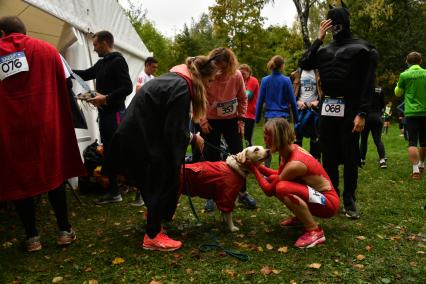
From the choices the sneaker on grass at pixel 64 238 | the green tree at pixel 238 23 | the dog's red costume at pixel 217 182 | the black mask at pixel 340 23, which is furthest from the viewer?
the green tree at pixel 238 23

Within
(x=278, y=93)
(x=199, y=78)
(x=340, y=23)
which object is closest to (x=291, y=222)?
(x=199, y=78)

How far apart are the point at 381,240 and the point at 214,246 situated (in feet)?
5.13

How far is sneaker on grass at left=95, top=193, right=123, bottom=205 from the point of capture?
208 inches

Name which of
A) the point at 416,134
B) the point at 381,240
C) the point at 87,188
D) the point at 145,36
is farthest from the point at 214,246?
the point at 145,36

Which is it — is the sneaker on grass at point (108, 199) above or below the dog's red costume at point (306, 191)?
below

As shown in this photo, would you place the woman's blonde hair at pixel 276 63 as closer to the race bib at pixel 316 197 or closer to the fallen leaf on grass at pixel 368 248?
the race bib at pixel 316 197

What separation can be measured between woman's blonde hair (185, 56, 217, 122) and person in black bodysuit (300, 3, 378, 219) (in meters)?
1.44

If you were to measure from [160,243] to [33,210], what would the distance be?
3.93 ft

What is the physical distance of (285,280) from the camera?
115 inches

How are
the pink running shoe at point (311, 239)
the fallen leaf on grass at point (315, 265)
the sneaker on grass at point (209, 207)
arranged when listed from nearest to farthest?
1. the fallen leaf on grass at point (315, 265)
2. the pink running shoe at point (311, 239)
3. the sneaker on grass at point (209, 207)

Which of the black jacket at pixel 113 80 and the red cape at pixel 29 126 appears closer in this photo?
the red cape at pixel 29 126

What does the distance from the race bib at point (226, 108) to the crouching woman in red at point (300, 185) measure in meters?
1.00

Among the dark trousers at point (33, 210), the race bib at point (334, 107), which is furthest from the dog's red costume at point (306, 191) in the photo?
the dark trousers at point (33, 210)

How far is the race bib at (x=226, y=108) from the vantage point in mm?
4680
